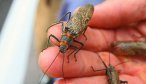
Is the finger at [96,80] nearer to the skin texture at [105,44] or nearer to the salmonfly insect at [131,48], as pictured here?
the skin texture at [105,44]

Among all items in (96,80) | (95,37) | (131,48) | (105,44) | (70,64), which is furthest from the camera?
(131,48)

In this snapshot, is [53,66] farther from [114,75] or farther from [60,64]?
[114,75]

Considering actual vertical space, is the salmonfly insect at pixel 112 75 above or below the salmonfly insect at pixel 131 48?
below

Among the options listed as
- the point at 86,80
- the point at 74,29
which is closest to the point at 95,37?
the point at 74,29

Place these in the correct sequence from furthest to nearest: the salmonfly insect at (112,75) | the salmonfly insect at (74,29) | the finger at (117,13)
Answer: the finger at (117,13) < the salmonfly insect at (112,75) < the salmonfly insect at (74,29)

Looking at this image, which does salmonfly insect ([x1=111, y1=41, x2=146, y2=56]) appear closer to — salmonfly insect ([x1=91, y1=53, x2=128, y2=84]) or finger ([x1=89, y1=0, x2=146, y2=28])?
finger ([x1=89, y1=0, x2=146, y2=28])

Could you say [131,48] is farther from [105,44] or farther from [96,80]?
[96,80]

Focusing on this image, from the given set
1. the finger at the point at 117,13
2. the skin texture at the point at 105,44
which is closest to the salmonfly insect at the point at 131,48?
the skin texture at the point at 105,44

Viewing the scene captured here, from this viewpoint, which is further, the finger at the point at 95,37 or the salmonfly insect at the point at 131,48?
the salmonfly insect at the point at 131,48
